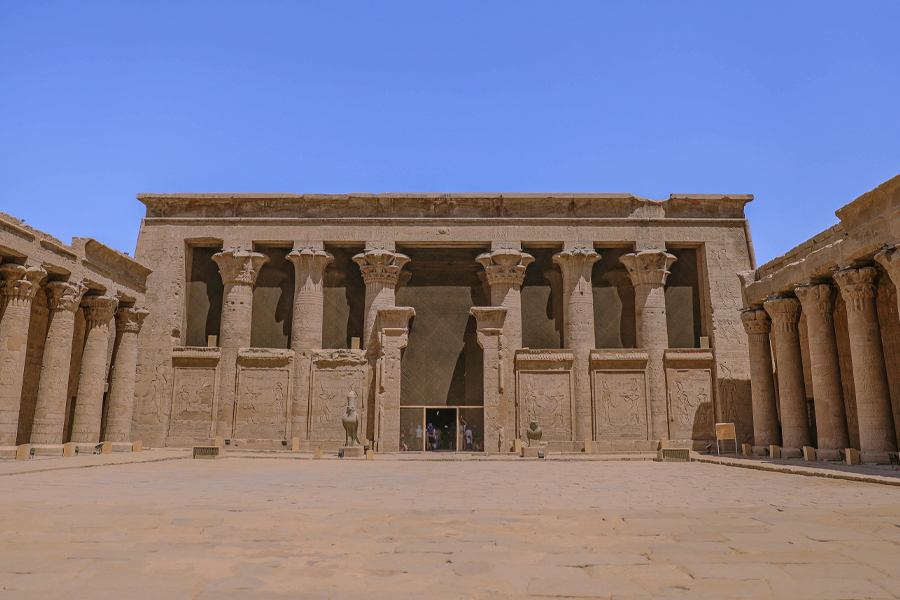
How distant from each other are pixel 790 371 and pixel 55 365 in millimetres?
21670

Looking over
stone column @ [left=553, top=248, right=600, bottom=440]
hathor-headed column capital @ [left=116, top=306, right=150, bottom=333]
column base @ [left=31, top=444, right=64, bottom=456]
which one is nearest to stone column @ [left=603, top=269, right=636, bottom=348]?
stone column @ [left=553, top=248, right=600, bottom=440]

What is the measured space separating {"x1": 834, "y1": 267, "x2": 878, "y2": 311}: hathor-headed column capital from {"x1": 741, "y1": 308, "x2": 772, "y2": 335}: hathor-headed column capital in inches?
181

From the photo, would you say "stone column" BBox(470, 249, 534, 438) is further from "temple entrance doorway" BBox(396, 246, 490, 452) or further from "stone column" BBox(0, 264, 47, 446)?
"stone column" BBox(0, 264, 47, 446)

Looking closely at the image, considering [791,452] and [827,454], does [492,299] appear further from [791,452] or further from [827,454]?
[827,454]

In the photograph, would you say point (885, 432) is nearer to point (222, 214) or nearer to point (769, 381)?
point (769, 381)

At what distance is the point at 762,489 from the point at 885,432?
711 cm

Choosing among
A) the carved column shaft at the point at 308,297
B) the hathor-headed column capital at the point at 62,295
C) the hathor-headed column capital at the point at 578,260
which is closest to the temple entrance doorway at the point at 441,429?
the carved column shaft at the point at 308,297

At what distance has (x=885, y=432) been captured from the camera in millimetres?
14625

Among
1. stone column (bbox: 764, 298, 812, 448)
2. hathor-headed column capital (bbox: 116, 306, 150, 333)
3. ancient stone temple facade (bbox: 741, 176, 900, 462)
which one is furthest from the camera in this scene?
hathor-headed column capital (bbox: 116, 306, 150, 333)

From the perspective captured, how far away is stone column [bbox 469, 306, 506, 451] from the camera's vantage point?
24.2 m

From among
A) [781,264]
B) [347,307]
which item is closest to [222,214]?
[347,307]

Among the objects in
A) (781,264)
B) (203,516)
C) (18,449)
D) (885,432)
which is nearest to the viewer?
(203,516)

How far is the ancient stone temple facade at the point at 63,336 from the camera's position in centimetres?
1731

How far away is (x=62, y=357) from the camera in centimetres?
1925
